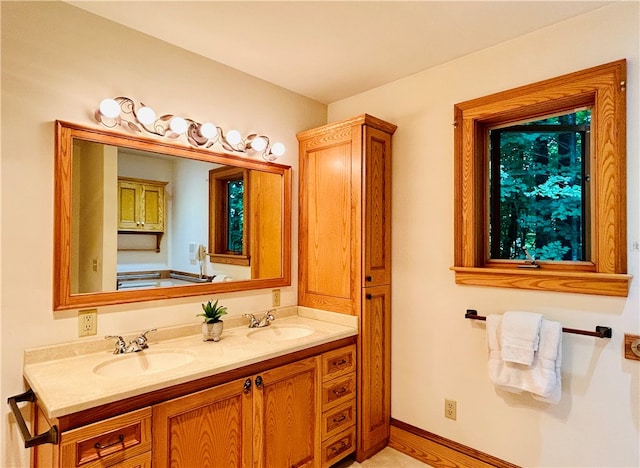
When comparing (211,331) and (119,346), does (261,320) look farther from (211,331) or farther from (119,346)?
(119,346)

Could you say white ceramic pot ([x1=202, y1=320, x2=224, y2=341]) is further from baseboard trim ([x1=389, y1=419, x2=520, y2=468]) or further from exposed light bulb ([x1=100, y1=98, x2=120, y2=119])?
baseboard trim ([x1=389, y1=419, x2=520, y2=468])

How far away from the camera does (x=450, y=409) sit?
2238 mm

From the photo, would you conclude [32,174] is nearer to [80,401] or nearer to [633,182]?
[80,401]

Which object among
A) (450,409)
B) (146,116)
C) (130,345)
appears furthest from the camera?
(450,409)

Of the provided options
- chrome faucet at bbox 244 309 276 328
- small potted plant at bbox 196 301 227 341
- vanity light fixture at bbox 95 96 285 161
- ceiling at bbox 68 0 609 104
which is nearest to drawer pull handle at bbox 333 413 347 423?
chrome faucet at bbox 244 309 276 328

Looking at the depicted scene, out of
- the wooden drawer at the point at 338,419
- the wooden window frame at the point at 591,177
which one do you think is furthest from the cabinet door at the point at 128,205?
the wooden window frame at the point at 591,177

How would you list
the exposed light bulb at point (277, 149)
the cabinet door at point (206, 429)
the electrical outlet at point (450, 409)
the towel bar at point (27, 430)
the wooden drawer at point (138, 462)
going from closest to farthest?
the towel bar at point (27, 430)
the wooden drawer at point (138, 462)
the cabinet door at point (206, 429)
the electrical outlet at point (450, 409)
the exposed light bulb at point (277, 149)

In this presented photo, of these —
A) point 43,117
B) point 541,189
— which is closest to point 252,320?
point 43,117

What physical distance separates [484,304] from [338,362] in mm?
917

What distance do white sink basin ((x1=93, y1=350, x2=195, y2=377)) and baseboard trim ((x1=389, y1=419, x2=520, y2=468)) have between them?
1.54 meters

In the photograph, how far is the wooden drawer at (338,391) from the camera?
208cm

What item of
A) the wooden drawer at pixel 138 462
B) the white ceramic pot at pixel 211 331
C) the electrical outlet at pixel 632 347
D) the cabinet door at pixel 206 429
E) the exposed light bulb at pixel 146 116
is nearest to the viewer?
the wooden drawer at pixel 138 462

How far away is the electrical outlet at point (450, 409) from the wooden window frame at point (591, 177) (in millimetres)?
748

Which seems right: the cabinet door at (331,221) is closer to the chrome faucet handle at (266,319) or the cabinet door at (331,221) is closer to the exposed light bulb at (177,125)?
the chrome faucet handle at (266,319)
